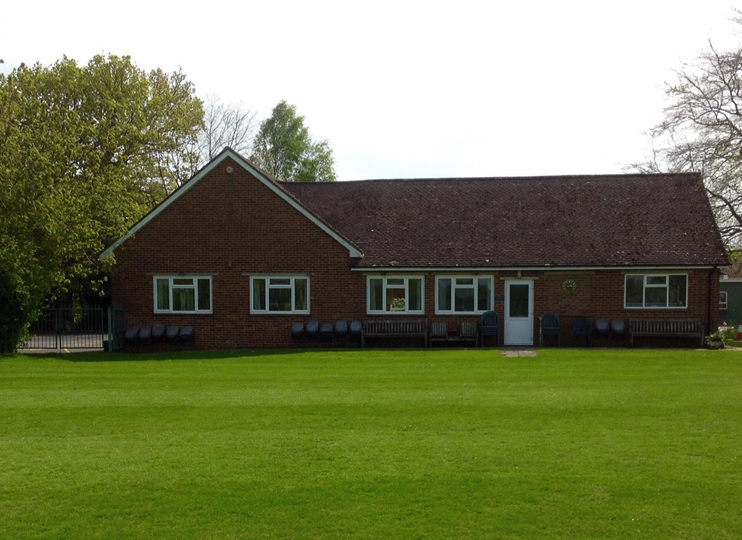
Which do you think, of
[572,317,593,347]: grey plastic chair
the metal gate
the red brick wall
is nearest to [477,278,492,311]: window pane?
[572,317,593,347]: grey plastic chair

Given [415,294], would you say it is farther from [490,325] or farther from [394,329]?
[490,325]

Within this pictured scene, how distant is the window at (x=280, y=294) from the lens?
85.0ft

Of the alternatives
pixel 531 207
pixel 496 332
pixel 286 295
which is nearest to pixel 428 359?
pixel 496 332

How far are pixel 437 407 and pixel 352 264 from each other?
13.7 meters

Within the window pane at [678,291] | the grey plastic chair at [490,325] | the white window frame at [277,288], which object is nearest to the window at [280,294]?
the white window frame at [277,288]

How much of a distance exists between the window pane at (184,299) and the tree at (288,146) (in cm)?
3302

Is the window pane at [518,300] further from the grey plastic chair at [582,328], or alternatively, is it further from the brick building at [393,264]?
the grey plastic chair at [582,328]

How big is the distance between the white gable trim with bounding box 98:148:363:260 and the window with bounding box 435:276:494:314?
2.90 m

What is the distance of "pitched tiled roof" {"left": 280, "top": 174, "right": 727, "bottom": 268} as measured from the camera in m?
25.1

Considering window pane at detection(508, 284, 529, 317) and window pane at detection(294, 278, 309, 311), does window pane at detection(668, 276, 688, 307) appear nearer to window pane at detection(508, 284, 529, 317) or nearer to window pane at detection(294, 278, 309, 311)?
window pane at detection(508, 284, 529, 317)

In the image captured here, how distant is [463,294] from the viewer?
25594 mm

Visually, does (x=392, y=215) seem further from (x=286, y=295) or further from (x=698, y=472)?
(x=698, y=472)

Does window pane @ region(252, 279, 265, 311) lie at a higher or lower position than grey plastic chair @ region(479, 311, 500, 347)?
higher

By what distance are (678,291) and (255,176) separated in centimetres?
1410
